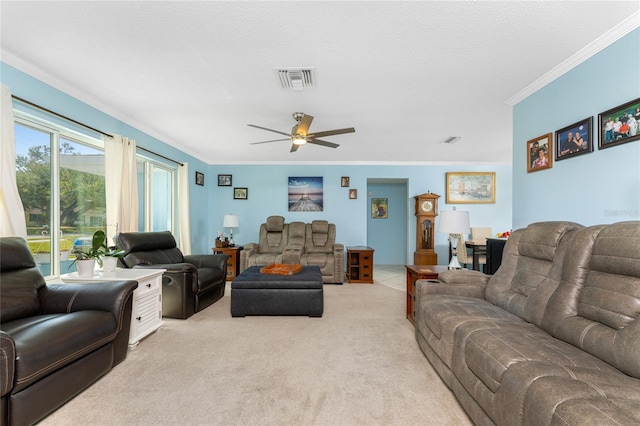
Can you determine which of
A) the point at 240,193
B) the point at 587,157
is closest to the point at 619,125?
the point at 587,157

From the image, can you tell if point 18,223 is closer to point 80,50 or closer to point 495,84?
point 80,50

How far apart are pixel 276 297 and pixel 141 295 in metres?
1.41

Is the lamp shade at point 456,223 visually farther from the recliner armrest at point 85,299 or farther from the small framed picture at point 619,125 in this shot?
the recliner armrest at point 85,299

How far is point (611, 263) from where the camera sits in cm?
157

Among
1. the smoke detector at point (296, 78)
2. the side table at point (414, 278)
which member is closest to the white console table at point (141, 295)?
the smoke detector at point (296, 78)

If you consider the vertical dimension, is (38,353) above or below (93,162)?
below

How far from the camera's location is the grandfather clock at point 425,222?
6.27 metres

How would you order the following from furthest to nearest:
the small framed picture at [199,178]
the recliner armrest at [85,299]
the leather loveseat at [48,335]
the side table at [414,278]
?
the small framed picture at [199,178] → the side table at [414,278] → the recliner armrest at [85,299] → the leather loveseat at [48,335]

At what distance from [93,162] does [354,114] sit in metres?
3.34

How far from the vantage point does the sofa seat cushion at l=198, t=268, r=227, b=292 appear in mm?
3626

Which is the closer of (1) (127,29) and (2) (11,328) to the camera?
(2) (11,328)

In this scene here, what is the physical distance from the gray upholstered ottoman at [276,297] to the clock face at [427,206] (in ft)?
12.4

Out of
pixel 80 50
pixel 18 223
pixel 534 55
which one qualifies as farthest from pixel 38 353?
pixel 534 55

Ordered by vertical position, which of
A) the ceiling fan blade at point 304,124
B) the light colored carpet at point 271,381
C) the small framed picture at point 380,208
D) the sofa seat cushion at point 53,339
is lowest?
the light colored carpet at point 271,381
